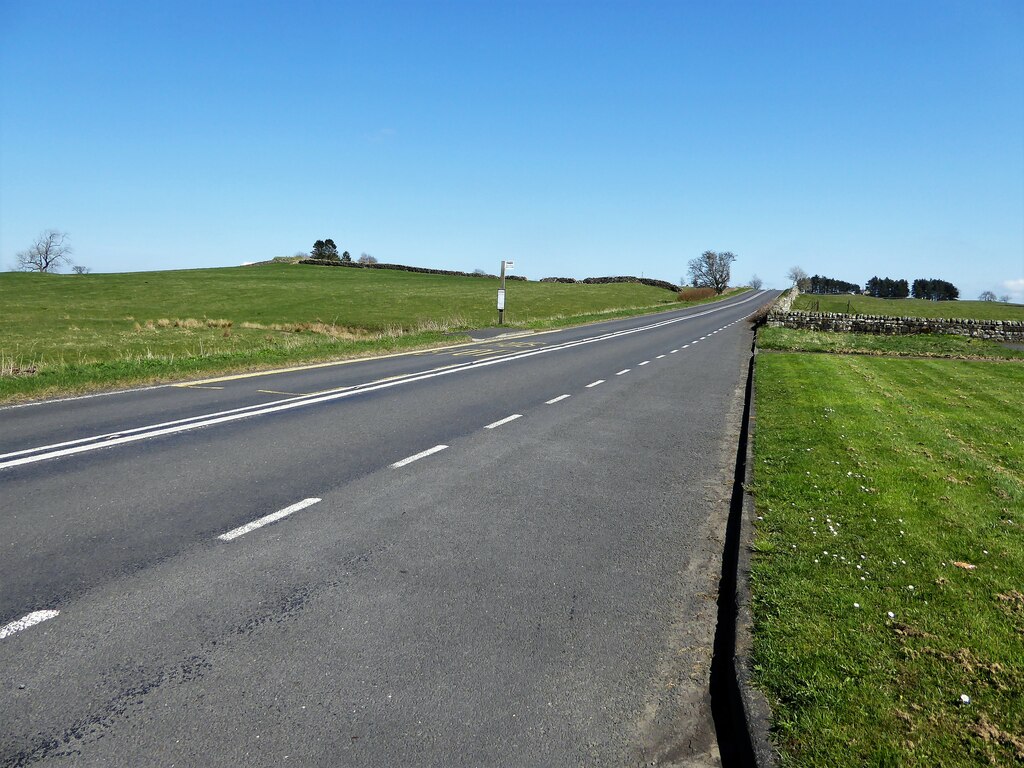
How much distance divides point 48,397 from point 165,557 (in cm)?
944

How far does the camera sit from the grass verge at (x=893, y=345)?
2459 cm

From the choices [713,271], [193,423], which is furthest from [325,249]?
[193,423]

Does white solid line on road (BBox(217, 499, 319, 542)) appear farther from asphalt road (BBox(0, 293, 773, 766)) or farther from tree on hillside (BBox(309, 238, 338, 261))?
tree on hillside (BBox(309, 238, 338, 261))

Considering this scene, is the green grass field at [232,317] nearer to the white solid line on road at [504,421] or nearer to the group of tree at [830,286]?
the white solid line on road at [504,421]

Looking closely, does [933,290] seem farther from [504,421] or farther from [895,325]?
[504,421]

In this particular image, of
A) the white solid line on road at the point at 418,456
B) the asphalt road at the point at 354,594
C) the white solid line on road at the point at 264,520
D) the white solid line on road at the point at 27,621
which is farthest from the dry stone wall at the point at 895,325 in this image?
the white solid line on road at the point at 27,621

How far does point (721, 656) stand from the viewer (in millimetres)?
3807

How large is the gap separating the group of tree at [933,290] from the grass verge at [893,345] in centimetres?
13399

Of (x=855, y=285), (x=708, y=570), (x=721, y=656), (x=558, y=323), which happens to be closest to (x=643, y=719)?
(x=721, y=656)

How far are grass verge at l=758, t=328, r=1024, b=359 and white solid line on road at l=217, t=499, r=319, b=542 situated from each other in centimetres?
2303

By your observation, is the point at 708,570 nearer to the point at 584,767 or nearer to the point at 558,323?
→ the point at 584,767

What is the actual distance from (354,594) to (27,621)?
1.95 m

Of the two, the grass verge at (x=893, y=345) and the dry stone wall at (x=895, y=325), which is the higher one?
the dry stone wall at (x=895, y=325)

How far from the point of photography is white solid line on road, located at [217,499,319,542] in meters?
5.31
